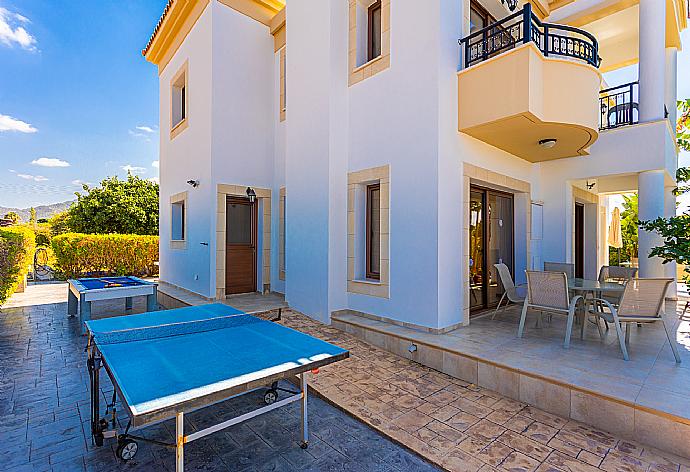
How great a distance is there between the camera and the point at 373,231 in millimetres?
7113

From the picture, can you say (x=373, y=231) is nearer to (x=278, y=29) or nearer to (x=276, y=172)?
(x=276, y=172)

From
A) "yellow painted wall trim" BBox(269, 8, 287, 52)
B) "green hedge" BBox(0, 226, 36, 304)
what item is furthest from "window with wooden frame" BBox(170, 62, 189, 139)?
"green hedge" BBox(0, 226, 36, 304)

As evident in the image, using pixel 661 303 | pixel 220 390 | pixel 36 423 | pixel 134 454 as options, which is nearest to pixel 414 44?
pixel 661 303

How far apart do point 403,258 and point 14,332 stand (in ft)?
25.8

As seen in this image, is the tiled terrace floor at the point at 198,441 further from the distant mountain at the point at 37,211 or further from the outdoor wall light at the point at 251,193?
the distant mountain at the point at 37,211

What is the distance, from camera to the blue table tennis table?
7.07 feet

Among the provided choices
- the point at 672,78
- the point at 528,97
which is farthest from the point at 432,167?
the point at 672,78

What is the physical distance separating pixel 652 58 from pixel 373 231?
310 inches

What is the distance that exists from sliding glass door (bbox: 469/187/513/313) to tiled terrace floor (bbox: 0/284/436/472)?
15.0ft

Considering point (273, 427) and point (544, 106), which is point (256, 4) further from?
point (273, 427)

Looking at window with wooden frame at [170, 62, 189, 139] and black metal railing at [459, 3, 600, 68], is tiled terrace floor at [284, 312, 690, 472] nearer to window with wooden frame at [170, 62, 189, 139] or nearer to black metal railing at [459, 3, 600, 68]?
black metal railing at [459, 3, 600, 68]

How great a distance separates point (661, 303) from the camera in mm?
4430

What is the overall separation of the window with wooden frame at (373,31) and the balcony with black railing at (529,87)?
6.40 feet

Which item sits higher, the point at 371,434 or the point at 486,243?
the point at 486,243
